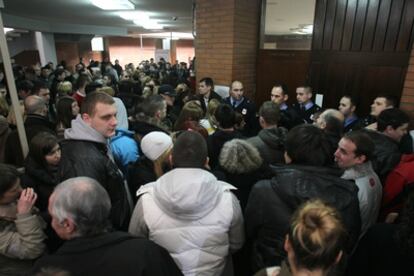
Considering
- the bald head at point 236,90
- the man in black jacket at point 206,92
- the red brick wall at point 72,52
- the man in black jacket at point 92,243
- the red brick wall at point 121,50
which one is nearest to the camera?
the man in black jacket at point 92,243

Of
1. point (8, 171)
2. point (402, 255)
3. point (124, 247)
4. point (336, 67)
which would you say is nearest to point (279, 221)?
point (402, 255)

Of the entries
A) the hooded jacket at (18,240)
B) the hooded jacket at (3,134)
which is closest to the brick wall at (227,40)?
the hooded jacket at (3,134)

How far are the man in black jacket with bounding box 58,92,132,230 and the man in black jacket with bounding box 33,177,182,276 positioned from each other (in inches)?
21.1

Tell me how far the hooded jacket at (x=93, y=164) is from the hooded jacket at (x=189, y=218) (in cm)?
37

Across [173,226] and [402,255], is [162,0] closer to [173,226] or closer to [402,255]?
[173,226]

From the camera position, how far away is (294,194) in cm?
155

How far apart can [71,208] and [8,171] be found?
76 cm

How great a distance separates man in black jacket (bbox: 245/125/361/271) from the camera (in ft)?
5.13

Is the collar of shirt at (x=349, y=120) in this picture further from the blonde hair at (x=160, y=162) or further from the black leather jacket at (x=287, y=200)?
the blonde hair at (x=160, y=162)

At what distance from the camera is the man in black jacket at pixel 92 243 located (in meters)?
1.17

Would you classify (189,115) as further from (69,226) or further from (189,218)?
(69,226)

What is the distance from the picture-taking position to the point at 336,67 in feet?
14.6

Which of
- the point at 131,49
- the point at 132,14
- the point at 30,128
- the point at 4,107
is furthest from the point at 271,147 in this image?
the point at 131,49

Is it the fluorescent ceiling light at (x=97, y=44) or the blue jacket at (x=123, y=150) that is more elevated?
the fluorescent ceiling light at (x=97, y=44)
